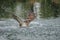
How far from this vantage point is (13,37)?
7.54 ft

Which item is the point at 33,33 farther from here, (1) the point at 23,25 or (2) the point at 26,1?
(2) the point at 26,1

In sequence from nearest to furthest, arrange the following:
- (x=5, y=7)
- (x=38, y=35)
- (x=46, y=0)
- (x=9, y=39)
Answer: (x=9, y=39) < (x=38, y=35) < (x=5, y=7) < (x=46, y=0)

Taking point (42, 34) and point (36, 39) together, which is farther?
point (42, 34)

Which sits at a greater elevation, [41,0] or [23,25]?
[23,25]

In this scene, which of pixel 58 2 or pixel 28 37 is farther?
pixel 58 2

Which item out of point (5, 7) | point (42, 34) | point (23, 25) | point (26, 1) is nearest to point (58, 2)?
point (26, 1)

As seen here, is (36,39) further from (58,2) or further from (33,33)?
(58,2)

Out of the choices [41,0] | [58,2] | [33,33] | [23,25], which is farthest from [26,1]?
[33,33]

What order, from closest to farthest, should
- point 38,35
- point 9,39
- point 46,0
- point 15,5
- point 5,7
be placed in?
point 9,39
point 38,35
point 5,7
point 15,5
point 46,0

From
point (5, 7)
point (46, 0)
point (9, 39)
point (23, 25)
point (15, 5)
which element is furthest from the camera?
point (46, 0)

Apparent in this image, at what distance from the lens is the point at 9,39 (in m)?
2.22

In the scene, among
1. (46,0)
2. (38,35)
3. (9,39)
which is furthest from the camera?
(46,0)

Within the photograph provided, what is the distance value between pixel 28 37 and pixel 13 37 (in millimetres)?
141

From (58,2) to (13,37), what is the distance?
5089mm
